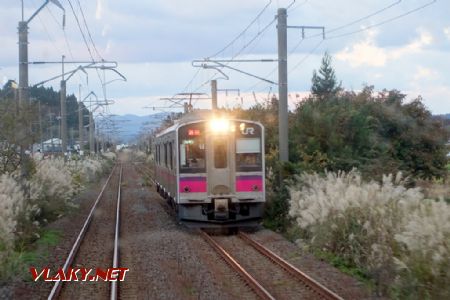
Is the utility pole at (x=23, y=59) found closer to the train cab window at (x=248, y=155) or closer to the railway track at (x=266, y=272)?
the train cab window at (x=248, y=155)

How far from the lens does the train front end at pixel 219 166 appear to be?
19.1 meters

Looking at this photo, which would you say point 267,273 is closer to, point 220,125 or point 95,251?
point 95,251

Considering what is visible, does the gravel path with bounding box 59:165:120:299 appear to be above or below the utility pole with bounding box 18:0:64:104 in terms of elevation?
below

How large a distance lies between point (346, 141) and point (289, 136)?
170 centimetres

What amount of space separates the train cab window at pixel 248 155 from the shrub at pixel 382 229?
6.22 feet

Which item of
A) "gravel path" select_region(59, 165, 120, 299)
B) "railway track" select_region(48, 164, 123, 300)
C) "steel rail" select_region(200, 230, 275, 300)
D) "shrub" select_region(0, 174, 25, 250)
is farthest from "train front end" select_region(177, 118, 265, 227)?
"shrub" select_region(0, 174, 25, 250)

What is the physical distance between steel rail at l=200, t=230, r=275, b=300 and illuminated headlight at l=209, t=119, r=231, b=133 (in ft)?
9.40

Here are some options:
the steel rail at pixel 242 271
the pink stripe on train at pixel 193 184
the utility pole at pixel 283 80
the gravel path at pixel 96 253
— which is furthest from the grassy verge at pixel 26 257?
the utility pole at pixel 283 80

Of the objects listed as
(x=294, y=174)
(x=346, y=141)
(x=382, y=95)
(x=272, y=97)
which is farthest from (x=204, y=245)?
(x=382, y=95)

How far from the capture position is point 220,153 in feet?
63.3

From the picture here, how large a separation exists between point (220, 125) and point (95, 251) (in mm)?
4916

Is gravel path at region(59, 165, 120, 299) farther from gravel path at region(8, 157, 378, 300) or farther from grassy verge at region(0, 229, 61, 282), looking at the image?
grassy verge at region(0, 229, 61, 282)

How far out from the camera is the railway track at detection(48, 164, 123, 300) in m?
11.3

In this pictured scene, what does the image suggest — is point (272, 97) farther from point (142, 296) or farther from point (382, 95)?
point (142, 296)
